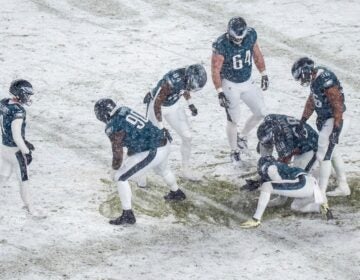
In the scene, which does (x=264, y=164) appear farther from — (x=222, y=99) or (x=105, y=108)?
(x=105, y=108)

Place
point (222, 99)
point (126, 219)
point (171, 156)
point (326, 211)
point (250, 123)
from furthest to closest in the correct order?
point (171, 156) < point (250, 123) < point (222, 99) < point (326, 211) < point (126, 219)

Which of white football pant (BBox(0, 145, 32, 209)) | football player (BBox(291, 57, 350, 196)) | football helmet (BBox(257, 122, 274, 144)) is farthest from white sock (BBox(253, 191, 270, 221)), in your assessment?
white football pant (BBox(0, 145, 32, 209))

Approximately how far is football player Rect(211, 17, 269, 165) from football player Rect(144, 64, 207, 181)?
0.65m

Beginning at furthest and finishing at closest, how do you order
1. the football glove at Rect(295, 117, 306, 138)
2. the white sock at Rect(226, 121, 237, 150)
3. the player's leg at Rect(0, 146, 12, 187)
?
the white sock at Rect(226, 121, 237, 150) < the football glove at Rect(295, 117, 306, 138) < the player's leg at Rect(0, 146, 12, 187)

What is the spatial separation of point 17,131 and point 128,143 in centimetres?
145

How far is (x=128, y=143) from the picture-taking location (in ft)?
36.7

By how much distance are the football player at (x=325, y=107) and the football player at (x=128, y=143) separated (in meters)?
2.09

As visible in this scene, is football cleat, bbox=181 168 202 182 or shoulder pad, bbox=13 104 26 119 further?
football cleat, bbox=181 168 202 182

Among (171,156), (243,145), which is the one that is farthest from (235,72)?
(171,156)

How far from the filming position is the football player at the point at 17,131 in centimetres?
1108

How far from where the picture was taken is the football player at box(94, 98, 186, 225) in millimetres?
11039

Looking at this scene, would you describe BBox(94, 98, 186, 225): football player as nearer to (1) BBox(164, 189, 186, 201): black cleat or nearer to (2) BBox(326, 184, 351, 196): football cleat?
(1) BBox(164, 189, 186, 201): black cleat

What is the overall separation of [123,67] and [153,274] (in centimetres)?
808

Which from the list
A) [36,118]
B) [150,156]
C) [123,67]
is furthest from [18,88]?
[123,67]
